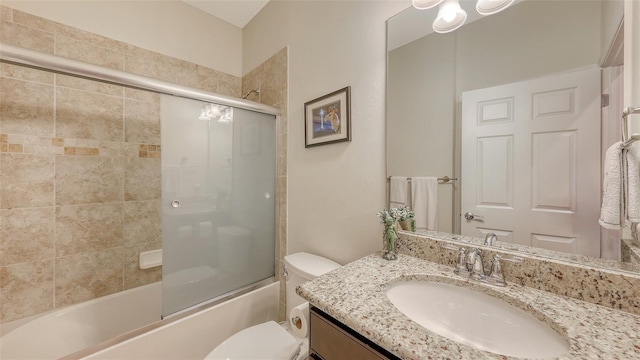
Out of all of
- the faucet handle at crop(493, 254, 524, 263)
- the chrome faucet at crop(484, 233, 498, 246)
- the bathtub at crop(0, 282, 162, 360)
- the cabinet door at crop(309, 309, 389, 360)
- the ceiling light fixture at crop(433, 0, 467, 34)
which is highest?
the ceiling light fixture at crop(433, 0, 467, 34)

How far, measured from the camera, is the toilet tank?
1209 mm

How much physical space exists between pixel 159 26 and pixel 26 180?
4.41 ft

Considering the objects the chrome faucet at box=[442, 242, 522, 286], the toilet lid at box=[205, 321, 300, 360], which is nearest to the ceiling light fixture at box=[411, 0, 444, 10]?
the chrome faucet at box=[442, 242, 522, 286]

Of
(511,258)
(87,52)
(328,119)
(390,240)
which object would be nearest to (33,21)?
(87,52)

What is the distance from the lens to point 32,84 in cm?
134

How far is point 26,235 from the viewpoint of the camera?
1344 millimetres

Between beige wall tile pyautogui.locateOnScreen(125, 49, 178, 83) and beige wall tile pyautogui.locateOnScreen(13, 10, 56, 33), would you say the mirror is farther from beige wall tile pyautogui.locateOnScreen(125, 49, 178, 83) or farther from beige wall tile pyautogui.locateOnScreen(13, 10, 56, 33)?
beige wall tile pyautogui.locateOnScreen(13, 10, 56, 33)

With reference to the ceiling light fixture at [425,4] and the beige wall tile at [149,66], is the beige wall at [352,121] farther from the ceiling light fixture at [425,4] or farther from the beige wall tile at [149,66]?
the beige wall tile at [149,66]

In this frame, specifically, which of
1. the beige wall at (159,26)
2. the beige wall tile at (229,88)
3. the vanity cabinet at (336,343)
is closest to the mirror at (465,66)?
the vanity cabinet at (336,343)

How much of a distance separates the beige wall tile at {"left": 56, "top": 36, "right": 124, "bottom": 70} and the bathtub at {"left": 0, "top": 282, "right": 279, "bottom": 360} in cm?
159

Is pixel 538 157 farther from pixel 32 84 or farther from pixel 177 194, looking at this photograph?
A: pixel 32 84

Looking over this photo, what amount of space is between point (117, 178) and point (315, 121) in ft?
4.86

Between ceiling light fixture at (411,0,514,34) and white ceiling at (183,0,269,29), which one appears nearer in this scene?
ceiling light fixture at (411,0,514,34)

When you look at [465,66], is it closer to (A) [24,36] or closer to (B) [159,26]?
(B) [159,26]
